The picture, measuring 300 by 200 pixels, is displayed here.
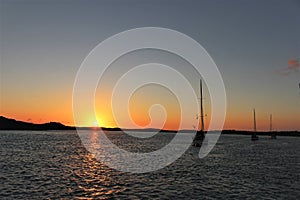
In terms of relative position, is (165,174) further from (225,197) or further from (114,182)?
(225,197)

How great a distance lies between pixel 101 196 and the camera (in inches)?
1204

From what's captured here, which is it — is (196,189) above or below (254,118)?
below

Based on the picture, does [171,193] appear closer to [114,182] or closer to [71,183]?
[114,182]

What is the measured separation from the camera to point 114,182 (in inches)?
1502

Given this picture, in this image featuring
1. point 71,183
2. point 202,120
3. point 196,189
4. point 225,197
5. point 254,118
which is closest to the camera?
point 225,197

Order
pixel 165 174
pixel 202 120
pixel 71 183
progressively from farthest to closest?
pixel 202 120 → pixel 165 174 → pixel 71 183

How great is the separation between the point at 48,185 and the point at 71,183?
2.91 m

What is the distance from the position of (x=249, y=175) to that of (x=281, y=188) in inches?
395

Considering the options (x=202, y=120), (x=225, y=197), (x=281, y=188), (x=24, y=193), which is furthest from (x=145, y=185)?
(x=202, y=120)

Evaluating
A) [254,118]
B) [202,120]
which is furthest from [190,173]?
[254,118]

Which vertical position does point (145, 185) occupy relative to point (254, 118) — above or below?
below

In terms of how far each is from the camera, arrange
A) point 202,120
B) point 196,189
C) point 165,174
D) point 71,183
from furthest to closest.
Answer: point 202,120 < point 165,174 < point 71,183 < point 196,189

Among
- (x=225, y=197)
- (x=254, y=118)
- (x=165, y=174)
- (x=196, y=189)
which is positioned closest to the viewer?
(x=225, y=197)

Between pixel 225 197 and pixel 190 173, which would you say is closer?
pixel 225 197
